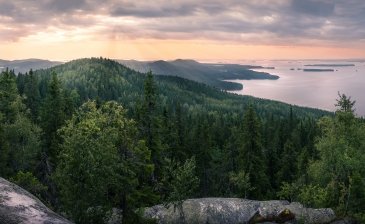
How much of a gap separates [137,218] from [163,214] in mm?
8450

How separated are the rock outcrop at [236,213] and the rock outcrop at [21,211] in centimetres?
2139

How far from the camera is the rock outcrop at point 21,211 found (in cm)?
1603

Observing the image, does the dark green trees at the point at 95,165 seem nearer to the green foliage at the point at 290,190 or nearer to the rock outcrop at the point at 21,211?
the rock outcrop at the point at 21,211

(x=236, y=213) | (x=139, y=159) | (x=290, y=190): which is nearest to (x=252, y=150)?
(x=290, y=190)

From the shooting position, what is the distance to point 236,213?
134 ft

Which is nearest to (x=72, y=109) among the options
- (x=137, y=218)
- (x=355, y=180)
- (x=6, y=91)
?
(x=6, y=91)

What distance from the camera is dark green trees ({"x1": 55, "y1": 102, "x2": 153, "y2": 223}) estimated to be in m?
27.4

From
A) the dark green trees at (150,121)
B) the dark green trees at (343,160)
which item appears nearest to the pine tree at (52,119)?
the dark green trees at (150,121)

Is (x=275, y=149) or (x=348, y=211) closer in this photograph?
(x=348, y=211)

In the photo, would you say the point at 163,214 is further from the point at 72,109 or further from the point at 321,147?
the point at 72,109

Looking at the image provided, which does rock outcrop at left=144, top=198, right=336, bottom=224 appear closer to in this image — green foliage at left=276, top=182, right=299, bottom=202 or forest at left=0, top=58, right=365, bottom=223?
forest at left=0, top=58, right=365, bottom=223

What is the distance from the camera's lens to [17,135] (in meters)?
46.2

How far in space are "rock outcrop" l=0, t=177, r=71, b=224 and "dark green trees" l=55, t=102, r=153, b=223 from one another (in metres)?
7.81

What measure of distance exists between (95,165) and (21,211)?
10.5 metres
